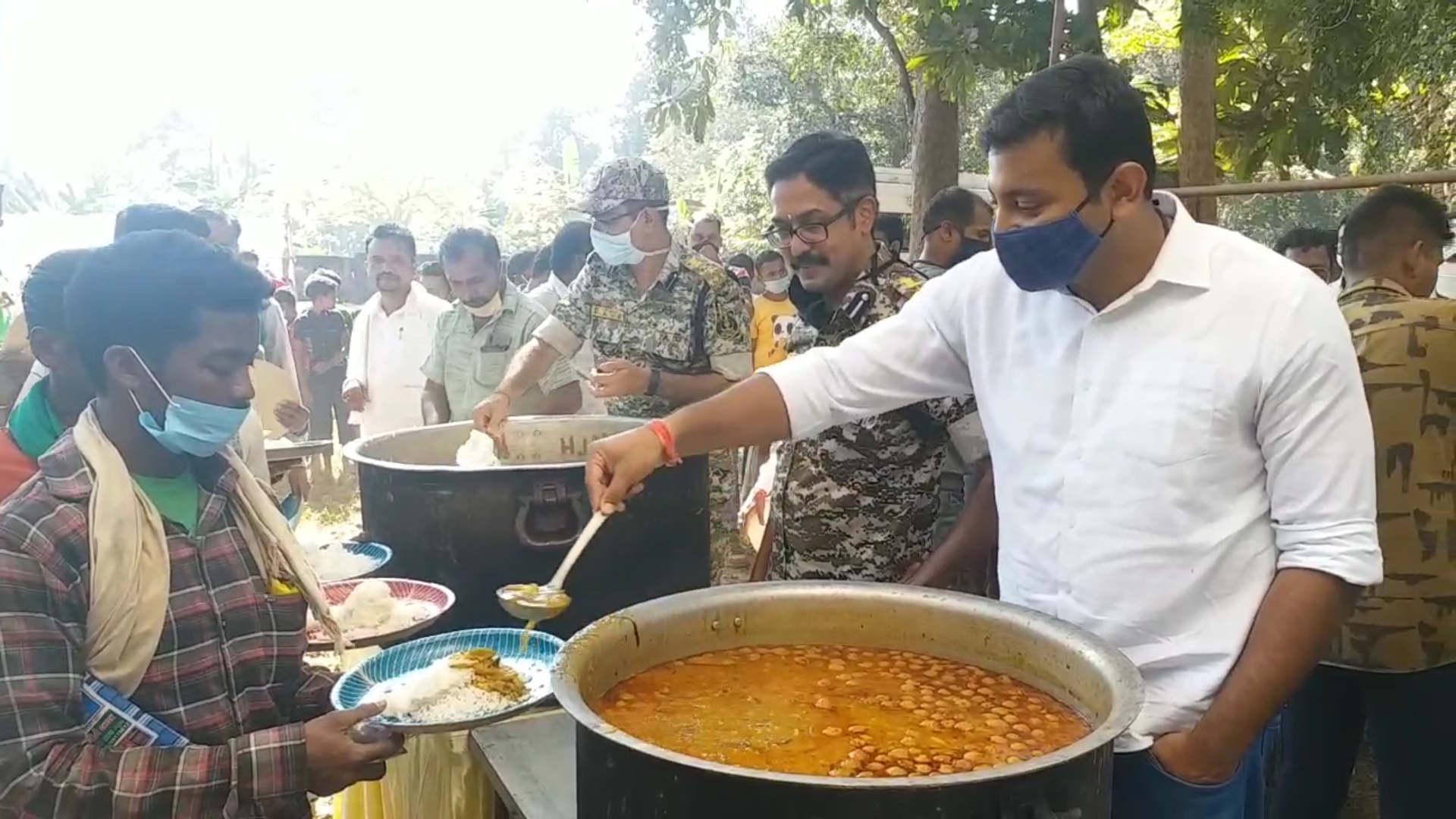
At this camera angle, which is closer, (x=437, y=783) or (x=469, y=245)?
(x=437, y=783)

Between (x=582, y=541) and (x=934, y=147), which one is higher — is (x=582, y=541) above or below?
below

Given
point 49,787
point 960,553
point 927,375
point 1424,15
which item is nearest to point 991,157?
point 927,375

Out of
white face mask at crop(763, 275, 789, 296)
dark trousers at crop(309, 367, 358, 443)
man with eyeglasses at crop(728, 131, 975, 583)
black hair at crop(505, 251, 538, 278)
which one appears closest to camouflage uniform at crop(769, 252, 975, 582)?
man with eyeglasses at crop(728, 131, 975, 583)

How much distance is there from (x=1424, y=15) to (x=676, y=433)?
5360 millimetres

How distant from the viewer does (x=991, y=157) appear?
70.7 inches

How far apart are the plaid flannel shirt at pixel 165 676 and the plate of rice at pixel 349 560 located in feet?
1.96

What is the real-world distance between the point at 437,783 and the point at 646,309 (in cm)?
194

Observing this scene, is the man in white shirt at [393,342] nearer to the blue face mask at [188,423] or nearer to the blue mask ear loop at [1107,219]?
the blue face mask at [188,423]

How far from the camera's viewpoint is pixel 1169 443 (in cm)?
165

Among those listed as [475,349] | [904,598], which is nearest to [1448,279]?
[475,349]

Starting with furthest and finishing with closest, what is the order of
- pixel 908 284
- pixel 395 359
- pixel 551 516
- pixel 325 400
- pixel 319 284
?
pixel 325 400
pixel 319 284
pixel 395 359
pixel 908 284
pixel 551 516

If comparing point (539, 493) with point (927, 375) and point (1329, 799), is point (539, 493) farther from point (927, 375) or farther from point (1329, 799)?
point (1329, 799)

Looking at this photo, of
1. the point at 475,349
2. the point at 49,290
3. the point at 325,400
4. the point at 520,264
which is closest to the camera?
the point at 49,290

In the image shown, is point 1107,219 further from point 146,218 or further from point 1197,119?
point 1197,119
